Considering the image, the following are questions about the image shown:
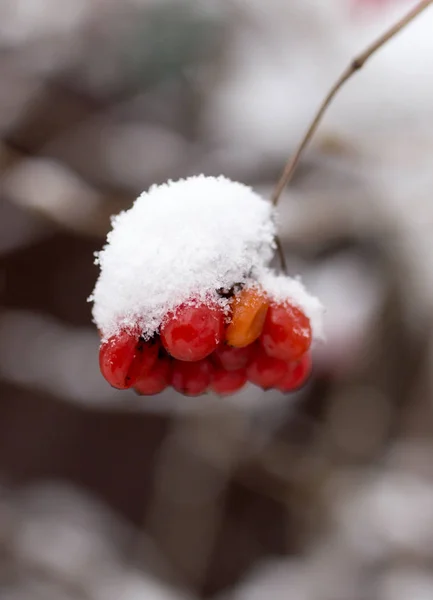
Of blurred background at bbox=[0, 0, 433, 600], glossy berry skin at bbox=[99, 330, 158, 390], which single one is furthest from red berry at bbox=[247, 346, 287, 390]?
blurred background at bbox=[0, 0, 433, 600]

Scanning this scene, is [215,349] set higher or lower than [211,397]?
lower

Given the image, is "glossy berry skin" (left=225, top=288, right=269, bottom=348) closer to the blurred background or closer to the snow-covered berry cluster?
the snow-covered berry cluster

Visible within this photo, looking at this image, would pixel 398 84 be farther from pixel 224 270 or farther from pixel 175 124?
pixel 224 270

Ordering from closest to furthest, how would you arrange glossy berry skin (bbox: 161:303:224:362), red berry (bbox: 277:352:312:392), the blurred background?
glossy berry skin (bbox: 161:303:224:362) < red berry (bbox: 277:352:312:392) < the blurred background

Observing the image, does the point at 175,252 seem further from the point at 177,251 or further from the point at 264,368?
the point at 264,368

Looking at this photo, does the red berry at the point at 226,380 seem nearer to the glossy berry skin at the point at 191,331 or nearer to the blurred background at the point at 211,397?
the glossy berry skin at the point at 191,331

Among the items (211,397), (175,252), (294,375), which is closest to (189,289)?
(175,252)

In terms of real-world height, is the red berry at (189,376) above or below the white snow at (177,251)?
below

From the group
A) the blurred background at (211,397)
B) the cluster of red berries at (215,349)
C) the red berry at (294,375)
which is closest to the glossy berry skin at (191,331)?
the cluster of red berries at (215,349)
